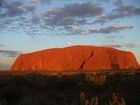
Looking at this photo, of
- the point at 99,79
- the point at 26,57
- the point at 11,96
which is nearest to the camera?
the point at 11,96

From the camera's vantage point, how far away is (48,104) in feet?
37.4

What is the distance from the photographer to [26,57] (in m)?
151

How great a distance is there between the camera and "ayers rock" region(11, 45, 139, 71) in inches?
5261

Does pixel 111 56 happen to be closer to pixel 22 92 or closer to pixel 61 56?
pixel 61 56

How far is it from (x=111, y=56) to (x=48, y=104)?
125963 millimetres

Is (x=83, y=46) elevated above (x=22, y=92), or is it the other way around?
(x=83, y=46)

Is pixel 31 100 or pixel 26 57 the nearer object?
pixel 31 100

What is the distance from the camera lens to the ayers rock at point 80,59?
134 meters

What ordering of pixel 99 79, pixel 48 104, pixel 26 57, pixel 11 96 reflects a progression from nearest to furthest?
pixel 48 104 → pixel 11 96 → pixel 99 79 → pixel 26 57

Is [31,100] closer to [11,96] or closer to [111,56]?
[11,96]

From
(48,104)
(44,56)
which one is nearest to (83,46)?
(44,56)

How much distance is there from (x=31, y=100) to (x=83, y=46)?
129 m

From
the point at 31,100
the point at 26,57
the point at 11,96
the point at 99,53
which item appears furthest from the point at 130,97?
the point at 26,57

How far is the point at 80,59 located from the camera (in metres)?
136
